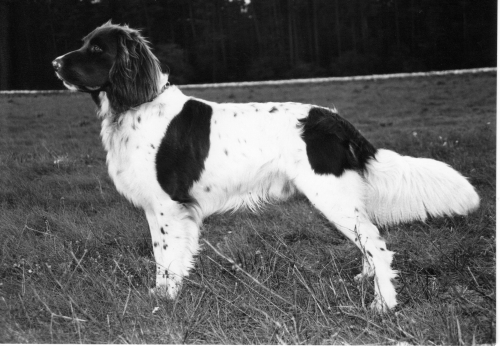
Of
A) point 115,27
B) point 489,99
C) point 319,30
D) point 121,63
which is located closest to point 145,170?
point 121,63

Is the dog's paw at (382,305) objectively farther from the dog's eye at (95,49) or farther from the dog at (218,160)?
the dog's eye at (95,49)

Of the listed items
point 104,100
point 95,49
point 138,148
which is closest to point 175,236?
point 138,148

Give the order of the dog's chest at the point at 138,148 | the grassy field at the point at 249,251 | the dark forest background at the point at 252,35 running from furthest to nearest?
the dark forest background at the point at 252,35, the dog's chest at the point at 138,148, the grassy field at the point at 249,251

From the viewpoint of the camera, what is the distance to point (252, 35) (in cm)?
320

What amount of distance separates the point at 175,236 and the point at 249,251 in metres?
0.42

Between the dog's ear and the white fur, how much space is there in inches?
2.4

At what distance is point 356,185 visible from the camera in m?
2.67

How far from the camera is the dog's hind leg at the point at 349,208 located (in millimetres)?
2576

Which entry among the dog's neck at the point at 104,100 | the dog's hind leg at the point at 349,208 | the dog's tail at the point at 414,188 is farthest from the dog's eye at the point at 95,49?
the dog's tail at the point at 414,188

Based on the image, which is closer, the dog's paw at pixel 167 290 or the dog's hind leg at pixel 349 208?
the dog's paw at pixel 167 290

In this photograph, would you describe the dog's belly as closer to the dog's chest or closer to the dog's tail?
the dog's chest

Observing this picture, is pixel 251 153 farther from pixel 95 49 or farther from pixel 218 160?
pixel 95 49

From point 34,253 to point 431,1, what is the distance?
2.64m

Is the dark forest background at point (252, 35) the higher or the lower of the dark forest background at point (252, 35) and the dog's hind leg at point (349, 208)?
the higher
